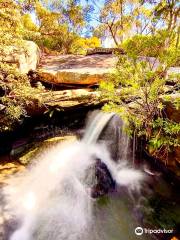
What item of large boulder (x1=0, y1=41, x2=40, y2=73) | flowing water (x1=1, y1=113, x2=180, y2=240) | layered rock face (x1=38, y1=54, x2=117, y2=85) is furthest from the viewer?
layered rock face (x1=38, y1=54, x2=117, y2=85)

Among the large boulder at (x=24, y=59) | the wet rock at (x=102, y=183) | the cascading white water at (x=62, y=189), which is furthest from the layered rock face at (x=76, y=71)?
the wet rock at (x=102, y=183)

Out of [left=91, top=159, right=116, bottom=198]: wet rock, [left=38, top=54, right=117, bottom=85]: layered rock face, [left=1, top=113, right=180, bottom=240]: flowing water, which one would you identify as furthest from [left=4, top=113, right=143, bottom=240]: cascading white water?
[left=38, top=54, right=117, bottom=85]: layered rock face

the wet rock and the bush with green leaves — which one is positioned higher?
the bush with green leaves

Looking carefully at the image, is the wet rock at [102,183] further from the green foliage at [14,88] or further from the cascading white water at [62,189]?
the green foliage at [14,88]

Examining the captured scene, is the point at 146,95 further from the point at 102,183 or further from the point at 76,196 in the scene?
the point at 76,196

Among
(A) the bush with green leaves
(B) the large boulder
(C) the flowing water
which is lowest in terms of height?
(C) the flowing water

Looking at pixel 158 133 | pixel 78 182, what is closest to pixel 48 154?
pixel 78 182

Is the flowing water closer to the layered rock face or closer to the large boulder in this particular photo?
the layered rock face

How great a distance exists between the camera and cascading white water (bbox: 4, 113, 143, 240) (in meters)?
5.73

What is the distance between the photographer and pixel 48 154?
28.8ft

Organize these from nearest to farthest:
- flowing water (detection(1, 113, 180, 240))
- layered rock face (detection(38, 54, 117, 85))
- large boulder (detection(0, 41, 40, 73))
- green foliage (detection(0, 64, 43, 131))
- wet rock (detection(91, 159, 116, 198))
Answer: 1. flowing water (detection(1, 113, 180, 240))
2. green foliage (detection(0, 64, 43, 131))
3. wet rock (detection(91, 159, 116, 198))
4. large boulder (detection(0, 41, 40, 73))
5. layered rock face (detection(38, 54, 117, 85))

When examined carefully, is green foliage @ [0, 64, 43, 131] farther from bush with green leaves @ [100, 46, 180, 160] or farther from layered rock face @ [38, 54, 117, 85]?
bush with green leaves @ [100, 46, 180, 160]

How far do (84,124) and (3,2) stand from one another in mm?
5574

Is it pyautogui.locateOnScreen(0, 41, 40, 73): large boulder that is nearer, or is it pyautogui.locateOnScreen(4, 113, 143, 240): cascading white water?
pyautogui.locateOnScreen(4, 113, 143, 240): cascading white water
